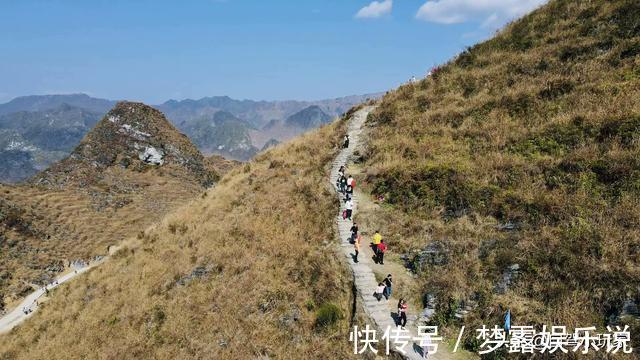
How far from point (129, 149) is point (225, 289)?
218 feet

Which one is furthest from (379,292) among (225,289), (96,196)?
(96,196)

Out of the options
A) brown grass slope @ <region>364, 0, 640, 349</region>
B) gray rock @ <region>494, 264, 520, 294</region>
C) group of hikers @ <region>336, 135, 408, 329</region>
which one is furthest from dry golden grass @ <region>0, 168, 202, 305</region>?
gray rock @ <region>494, 264, 520, 294</region>

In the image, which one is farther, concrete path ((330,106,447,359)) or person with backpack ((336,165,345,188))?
person with backpack ((336,165,345,188))

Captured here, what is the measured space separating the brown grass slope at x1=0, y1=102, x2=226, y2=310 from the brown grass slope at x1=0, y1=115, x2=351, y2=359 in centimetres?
1702

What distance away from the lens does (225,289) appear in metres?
22.4

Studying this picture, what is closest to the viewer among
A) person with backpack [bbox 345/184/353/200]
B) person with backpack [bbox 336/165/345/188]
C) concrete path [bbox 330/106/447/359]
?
concrete path [bbox 330/106/447/359]

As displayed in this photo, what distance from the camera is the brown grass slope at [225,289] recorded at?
19156 millimetres

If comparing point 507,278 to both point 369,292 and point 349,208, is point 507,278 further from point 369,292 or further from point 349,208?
point 349,208

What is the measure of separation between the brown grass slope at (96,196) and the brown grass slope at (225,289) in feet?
55.8

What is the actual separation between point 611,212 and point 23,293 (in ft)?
161

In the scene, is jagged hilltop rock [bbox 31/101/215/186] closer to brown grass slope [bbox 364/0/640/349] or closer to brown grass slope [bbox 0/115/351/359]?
brown grass slope [bbox 0/115/351/359]

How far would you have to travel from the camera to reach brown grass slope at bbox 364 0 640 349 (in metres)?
15.6

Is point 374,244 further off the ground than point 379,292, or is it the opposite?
point 374,244

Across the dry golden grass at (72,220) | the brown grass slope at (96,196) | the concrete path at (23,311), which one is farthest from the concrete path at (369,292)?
the brown grass slope at (96,196)
